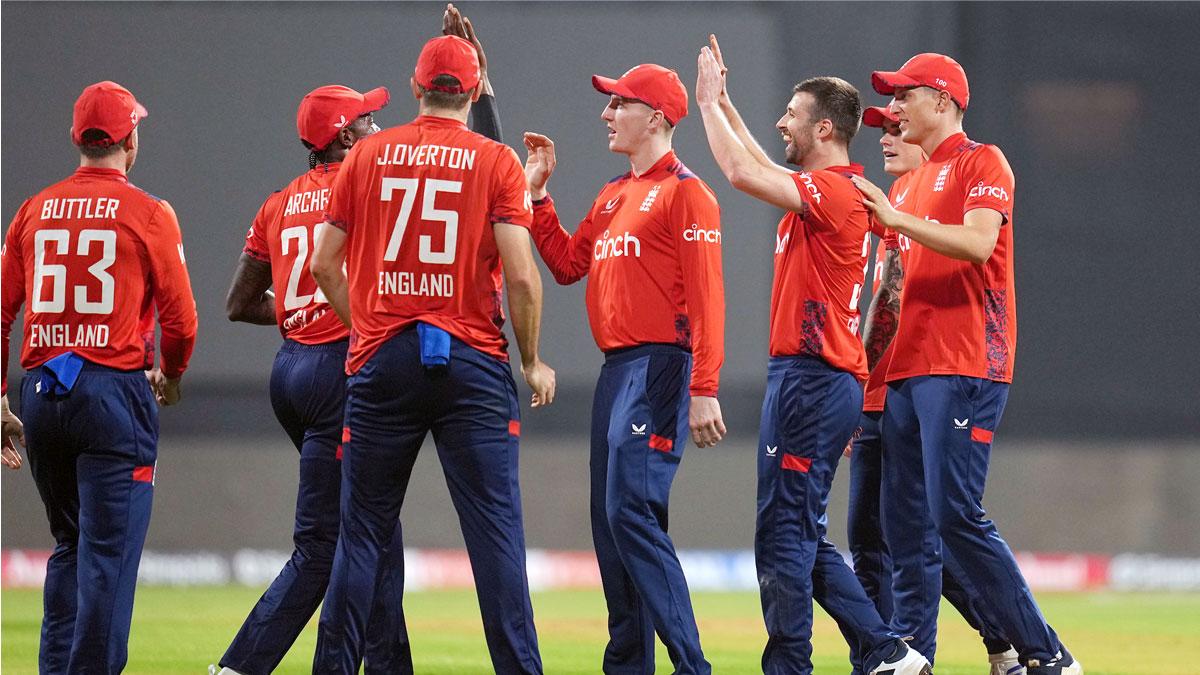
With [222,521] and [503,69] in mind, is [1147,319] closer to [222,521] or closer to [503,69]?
[503,69]

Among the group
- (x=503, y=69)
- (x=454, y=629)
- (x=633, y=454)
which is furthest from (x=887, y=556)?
(x=503, y=69)

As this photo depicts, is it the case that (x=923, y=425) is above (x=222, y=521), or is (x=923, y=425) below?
above

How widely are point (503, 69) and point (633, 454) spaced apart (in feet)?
31.5

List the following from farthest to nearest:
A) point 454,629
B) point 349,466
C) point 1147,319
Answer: point 1147,319 < point 454,629 < point 349,466

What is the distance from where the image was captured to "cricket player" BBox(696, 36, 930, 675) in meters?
5.07

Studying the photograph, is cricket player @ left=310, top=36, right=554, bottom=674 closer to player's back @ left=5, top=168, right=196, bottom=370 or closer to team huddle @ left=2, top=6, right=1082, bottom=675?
team huddle @ left=2, top=6, right=1082, bottom=675

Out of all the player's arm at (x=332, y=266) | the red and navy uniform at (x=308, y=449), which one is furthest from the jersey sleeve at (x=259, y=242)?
the player's arm at (x=332, y=266)

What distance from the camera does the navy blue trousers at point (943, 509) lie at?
5.19 m

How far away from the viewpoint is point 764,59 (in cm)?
1452

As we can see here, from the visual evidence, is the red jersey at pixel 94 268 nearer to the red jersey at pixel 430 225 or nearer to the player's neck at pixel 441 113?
the red jersey at pixel 430 225

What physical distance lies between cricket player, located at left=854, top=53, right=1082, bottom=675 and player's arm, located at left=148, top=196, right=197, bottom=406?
2.59 metres

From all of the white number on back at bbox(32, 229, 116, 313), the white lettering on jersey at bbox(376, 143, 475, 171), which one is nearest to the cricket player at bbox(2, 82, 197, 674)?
the white number on back at bbox(32, 229, 116, 313)

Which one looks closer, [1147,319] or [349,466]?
[349,466]

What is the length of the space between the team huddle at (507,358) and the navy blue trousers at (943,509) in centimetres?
1
